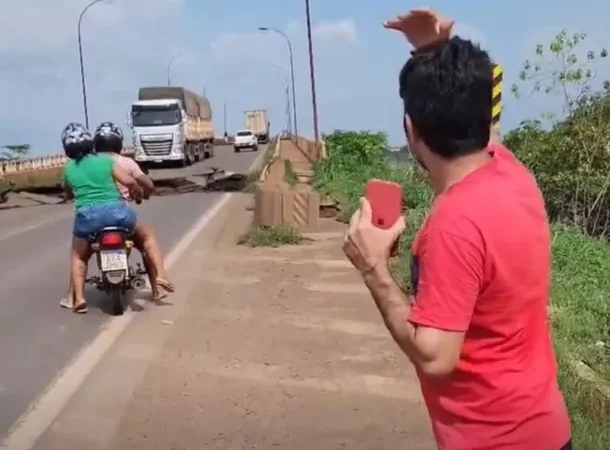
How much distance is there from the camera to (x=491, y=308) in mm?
2637

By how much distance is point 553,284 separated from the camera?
418 inches

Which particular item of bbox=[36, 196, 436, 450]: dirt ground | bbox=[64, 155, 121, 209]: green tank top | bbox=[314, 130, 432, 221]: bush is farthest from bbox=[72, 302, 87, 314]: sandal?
bbox=[314, 130, 432, 221]: bush

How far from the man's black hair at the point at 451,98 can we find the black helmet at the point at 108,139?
25.0 feet

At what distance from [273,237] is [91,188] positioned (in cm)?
594

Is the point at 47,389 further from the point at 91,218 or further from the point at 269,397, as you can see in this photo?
the point at 91,218

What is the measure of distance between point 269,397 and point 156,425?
0.86 m

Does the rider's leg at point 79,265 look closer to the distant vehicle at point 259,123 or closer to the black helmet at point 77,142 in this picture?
the black helmet at point 77,142

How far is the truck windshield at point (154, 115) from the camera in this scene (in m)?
46.1

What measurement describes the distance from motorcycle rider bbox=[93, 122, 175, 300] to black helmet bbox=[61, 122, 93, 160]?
0.08 m

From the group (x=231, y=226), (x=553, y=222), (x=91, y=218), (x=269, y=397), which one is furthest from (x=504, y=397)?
(x=231, y=226)

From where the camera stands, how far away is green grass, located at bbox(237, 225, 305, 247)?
15484 mm

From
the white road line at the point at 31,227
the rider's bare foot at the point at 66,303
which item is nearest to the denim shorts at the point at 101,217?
the rider's bare foot at the point at 66,303

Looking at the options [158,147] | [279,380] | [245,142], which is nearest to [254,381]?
[279,380]

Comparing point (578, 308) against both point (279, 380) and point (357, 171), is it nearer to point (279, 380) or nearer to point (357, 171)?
point (279, 380)
